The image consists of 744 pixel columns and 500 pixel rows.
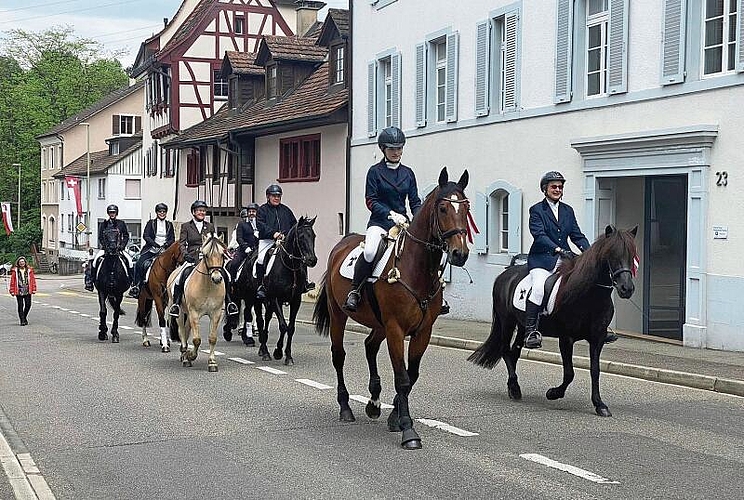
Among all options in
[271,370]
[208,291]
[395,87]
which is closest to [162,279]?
[208,291]

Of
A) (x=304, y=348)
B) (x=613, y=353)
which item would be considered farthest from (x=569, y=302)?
(x=304, y=348)

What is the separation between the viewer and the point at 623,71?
18516mm

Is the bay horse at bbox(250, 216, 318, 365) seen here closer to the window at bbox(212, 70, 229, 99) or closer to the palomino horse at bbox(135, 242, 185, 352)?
the palomino horse at bbox(135, 242, 185, 352)

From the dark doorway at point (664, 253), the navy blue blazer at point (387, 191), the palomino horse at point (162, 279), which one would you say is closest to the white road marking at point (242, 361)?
the palomino horse at point (162, 279)

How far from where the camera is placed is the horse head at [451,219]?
872 centimetres

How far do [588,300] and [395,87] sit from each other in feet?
59.0

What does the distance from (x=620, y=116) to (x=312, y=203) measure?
56.9ft

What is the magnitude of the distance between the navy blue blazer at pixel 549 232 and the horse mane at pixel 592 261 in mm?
281

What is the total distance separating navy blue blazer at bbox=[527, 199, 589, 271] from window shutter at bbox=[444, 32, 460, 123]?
13.6m

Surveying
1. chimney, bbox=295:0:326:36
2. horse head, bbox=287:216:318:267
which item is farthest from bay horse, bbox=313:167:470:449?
chimney, bbox=295:0:326:36

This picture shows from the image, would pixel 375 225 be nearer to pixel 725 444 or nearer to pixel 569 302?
pixel 569 302

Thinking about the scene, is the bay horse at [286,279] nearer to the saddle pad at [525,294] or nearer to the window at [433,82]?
the saddle pad at [525,294]

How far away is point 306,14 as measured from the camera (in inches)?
2106

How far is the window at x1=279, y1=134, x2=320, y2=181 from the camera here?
3444 centimetres
